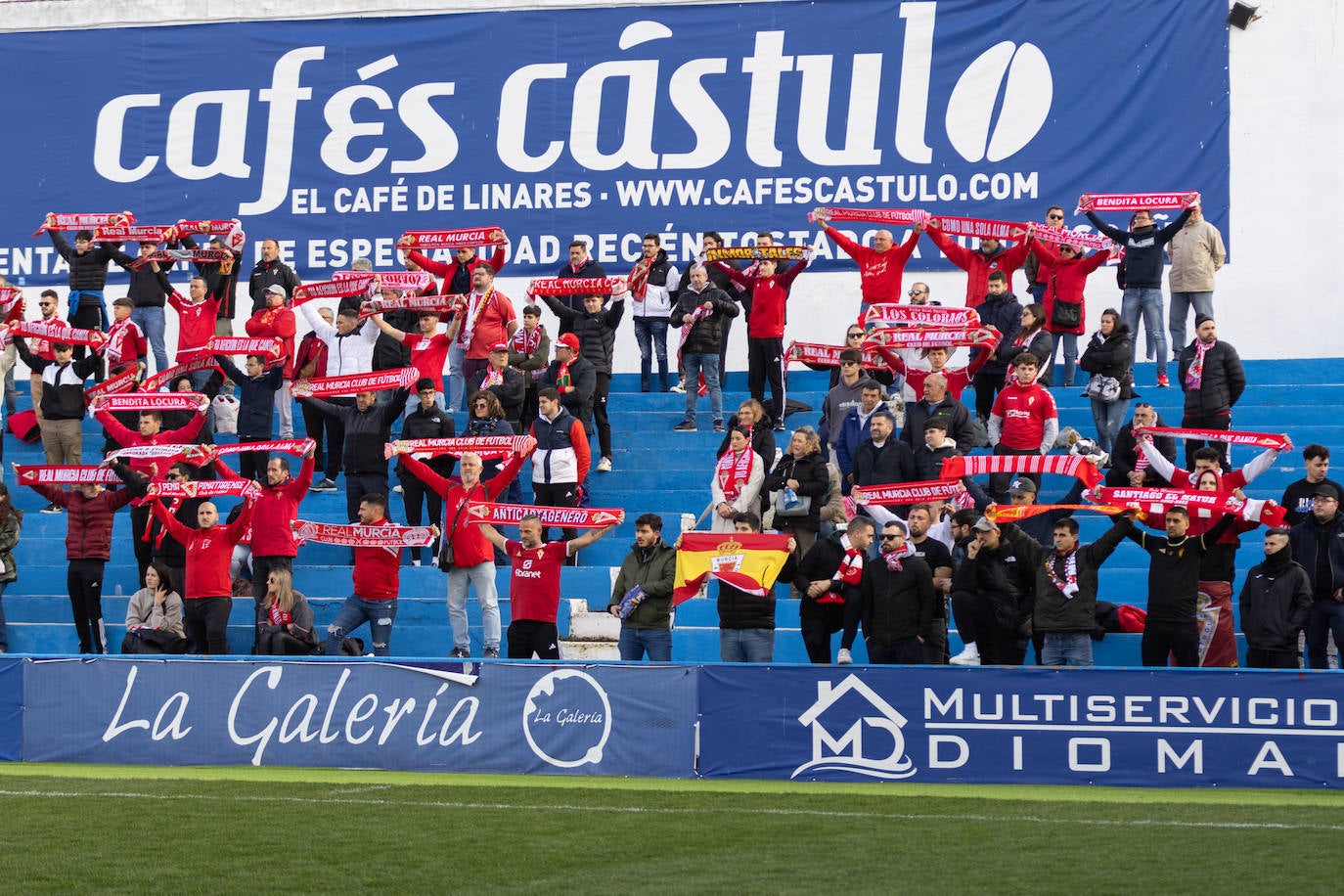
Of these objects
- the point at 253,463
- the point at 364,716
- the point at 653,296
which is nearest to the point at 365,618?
the point at 364,716

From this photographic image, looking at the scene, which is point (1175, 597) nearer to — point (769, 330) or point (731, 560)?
point (731, 560)

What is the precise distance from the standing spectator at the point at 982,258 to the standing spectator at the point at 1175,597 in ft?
20.5

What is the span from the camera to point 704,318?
19141mm

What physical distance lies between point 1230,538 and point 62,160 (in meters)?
18.2

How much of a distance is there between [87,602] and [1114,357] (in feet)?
31.4

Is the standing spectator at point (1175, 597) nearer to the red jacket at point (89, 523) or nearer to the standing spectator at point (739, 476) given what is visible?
the standing spectator at point (739, 476)

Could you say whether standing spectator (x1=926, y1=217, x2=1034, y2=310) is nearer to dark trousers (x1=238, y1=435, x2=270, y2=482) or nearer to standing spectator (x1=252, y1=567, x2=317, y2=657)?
dark trousers (x1=238, y1=435, x2=270, y2=482)

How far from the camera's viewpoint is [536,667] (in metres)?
13.4

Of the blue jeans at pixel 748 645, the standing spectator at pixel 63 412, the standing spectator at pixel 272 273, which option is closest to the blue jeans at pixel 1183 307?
the blue jeans at pixel 748 645

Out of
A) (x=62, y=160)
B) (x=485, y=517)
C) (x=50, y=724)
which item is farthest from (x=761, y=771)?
(x=62, y=160)

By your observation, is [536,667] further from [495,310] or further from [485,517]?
[495,310]

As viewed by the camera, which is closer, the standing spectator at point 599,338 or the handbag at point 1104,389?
the handbag at point 1104,389

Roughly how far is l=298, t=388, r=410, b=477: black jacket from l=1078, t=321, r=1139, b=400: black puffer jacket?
640 cm

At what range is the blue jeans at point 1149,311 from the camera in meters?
20.0
